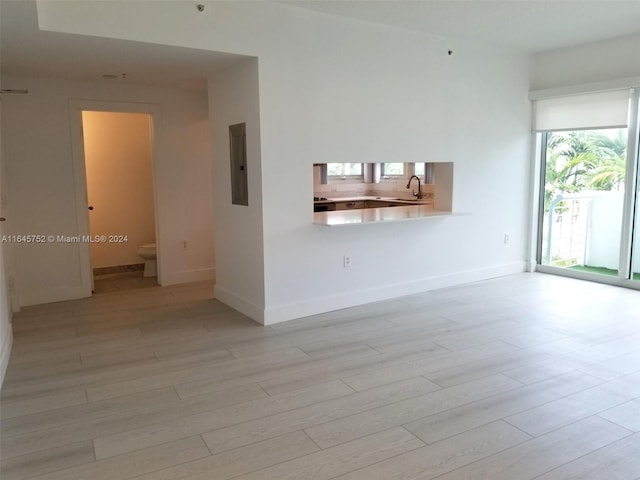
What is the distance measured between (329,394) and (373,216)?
234 centimetres

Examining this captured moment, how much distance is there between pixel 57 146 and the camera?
5102 millimetres

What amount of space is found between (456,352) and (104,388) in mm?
2417

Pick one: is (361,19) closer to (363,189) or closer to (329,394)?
(329,394)

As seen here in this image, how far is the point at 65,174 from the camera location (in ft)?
17.0

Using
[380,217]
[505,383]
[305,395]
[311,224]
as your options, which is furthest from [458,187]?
[305,395]

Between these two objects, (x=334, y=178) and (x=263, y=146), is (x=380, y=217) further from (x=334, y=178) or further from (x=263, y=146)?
(x=334, y=178)

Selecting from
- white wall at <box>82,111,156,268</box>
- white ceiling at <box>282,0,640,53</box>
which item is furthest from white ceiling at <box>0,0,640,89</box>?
white wall at <box>82,111,156,268</box>

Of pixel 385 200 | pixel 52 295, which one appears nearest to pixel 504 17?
pixel 385 200

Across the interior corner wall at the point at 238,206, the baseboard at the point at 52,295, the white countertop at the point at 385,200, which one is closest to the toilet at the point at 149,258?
Result: the baseboard at the point at 52,295

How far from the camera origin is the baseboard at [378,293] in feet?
14.6

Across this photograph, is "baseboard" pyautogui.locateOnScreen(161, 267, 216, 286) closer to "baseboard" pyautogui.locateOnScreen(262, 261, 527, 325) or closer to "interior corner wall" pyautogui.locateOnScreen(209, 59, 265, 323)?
"interior corner wall" pyautogui.locateOnScreen(209, 59, 265, 323)

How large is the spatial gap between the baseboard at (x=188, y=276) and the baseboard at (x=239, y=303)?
872mm

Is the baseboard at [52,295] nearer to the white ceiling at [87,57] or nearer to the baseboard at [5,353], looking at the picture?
the baseboard at [5,353]

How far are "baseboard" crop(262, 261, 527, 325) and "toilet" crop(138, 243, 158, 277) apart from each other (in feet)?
8.30
